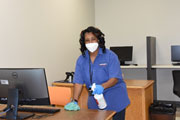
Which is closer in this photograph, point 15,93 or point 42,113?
point 15,93

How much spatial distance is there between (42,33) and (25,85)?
2.08 metres

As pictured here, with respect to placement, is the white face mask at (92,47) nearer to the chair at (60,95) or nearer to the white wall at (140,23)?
the chair at (60,95)

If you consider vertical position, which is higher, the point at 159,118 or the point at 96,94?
the point at 96,94

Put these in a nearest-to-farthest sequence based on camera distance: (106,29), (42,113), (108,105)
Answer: (42,113)
(108,105)
(106,29)

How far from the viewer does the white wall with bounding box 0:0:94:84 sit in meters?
3.10

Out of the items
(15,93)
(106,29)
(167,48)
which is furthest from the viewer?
(106,29)

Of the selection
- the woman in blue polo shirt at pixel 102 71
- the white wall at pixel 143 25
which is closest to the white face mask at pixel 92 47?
the woman in blue polo shirt at pixel 102 71

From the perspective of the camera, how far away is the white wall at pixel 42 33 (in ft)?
10.2

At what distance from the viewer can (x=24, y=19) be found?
3363 millimetres

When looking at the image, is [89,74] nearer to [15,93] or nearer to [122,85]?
[122,85]

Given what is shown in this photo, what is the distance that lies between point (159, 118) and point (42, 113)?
2.26 m

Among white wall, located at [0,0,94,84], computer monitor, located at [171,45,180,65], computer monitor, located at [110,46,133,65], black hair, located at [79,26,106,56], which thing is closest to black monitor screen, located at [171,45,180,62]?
computer monitor, located at [171,45,180,65]

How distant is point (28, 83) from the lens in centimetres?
179

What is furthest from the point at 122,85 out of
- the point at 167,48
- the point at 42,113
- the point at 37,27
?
the point at 167,48
